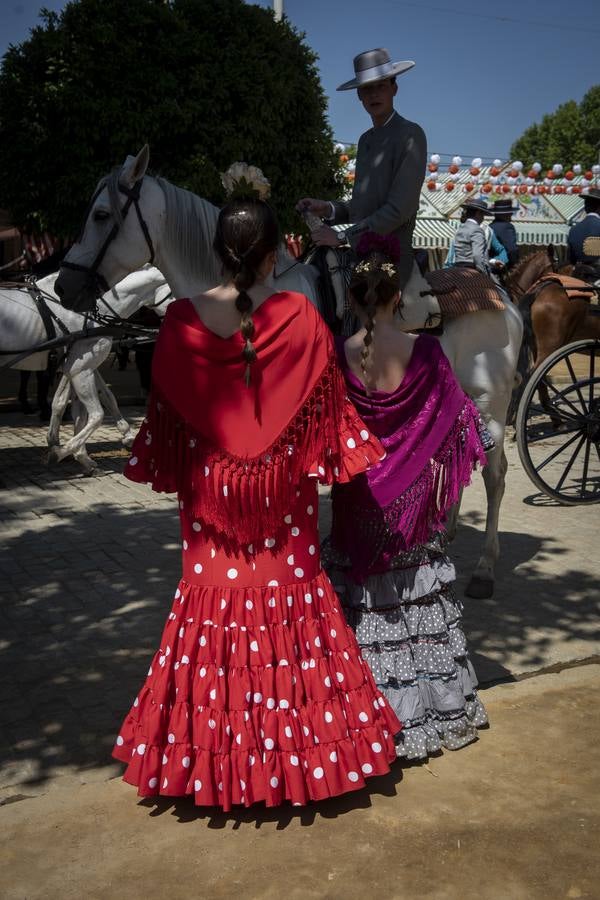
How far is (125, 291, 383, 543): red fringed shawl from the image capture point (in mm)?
3125

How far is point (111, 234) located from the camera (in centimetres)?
537

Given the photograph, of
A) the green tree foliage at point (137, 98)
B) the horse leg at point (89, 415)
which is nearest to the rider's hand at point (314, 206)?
the horse leg at point (89, 415)

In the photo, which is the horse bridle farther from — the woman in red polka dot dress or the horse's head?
the woman in red polka dot dress

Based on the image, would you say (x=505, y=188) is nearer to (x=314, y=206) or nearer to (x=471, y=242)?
(x=471, y=242)

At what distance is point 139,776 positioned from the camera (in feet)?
10.7

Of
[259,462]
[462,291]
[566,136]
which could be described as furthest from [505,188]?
[566,136]

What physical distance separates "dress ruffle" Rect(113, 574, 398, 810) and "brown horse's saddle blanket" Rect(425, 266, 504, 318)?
2799 millimetres

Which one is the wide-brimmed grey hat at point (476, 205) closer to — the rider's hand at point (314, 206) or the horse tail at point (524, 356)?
the horse tail at point (524, 356)

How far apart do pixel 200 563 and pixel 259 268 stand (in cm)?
106

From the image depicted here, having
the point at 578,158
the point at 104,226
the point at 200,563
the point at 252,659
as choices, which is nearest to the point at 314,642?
the point at 252,659

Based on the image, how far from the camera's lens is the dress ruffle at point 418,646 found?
12.4ft

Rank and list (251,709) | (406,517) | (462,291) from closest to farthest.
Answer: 1. (251,709)
2. (406,517)
3. (462,291)

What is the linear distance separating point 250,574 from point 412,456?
903mm

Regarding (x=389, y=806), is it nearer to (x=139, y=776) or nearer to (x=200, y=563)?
(x=139, y=776)
